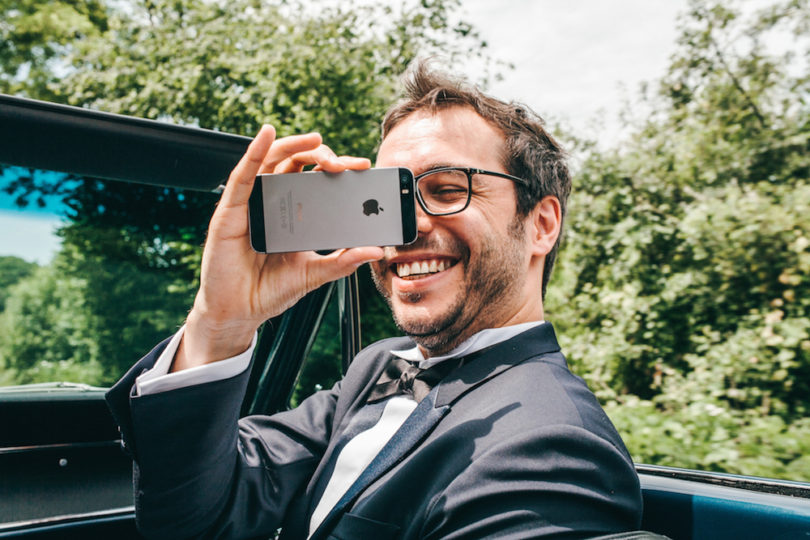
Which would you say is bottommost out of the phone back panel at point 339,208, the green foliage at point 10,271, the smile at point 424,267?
the smile at point 424,267

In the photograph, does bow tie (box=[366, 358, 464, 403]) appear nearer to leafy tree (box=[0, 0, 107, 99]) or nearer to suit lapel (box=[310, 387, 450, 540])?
suit lapel (box=[310, 387, 450, 540])

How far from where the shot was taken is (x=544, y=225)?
195cm

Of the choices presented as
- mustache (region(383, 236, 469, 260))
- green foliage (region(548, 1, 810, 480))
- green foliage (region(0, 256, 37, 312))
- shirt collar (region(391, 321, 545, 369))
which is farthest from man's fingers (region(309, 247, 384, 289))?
green foliage (region(548, 1, 810, 480))

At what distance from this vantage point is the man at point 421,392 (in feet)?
4.16

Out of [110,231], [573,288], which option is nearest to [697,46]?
[573,288]

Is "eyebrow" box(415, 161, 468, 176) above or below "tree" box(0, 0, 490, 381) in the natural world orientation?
below

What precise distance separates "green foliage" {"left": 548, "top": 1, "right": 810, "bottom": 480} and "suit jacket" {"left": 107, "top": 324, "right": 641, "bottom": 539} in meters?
2.74

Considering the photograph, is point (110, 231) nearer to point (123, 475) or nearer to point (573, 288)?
point (123, 475)

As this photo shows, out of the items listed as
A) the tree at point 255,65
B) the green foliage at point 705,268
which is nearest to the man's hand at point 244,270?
the green foliage at point 705,268

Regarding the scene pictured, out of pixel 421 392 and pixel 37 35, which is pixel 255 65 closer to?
pixel 421 392

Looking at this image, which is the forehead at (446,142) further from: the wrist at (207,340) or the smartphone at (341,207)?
the wrist at (207,340)

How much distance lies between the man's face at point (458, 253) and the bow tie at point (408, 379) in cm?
7

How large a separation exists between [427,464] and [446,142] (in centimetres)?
92

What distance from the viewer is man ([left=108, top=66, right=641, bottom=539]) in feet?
4.16
